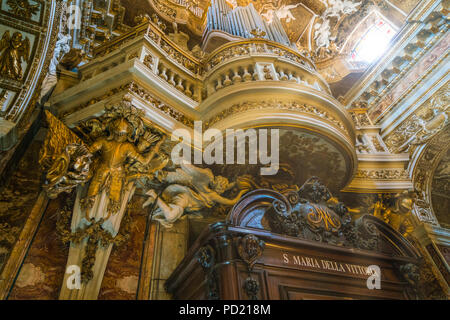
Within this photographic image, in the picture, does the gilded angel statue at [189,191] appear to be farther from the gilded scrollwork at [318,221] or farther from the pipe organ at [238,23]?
the pipe organ at [238,23]

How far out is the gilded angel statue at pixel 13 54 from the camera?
10.5 ft

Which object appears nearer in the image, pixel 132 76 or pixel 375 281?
pixel 375 281

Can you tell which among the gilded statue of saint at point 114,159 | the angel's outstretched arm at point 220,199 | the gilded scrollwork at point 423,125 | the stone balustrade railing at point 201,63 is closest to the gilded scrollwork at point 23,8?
the stone balustrade railing at point 201,63

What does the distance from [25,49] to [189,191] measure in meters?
2.67

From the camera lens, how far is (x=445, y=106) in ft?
17.6

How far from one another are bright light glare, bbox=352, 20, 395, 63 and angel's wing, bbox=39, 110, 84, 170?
8630mm

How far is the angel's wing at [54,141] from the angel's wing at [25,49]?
0.76 meters

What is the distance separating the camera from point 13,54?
3232 millimetres

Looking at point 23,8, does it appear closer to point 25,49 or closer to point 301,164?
point 25,49

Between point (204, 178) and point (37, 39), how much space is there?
2.73 metres

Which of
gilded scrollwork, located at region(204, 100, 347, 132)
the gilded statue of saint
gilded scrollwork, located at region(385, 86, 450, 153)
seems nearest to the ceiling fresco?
gilded scrollwork, located at region(204, 100, 347, 132)
